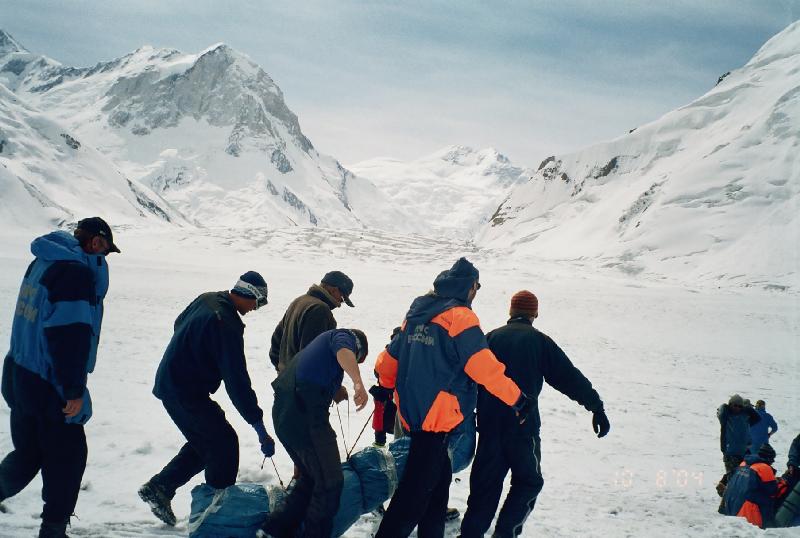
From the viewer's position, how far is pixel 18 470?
3.86 metres

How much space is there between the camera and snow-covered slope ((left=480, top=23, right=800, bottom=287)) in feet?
158

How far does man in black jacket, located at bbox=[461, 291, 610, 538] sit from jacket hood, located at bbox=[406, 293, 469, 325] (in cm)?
82

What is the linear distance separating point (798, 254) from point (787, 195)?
485 inches

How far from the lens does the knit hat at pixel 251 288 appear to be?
4.42 m

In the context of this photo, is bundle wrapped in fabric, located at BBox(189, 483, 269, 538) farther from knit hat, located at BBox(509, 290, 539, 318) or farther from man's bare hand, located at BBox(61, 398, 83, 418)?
knit hat, located at BBox(509, 290, 539, 318)

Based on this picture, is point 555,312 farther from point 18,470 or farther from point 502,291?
point 18,470

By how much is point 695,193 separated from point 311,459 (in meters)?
65.3

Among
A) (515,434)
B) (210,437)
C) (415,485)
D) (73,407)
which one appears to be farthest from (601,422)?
(73,407)

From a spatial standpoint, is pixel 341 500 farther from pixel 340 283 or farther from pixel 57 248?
pixel 57 248

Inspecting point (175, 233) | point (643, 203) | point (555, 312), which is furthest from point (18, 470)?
point (643, 203)

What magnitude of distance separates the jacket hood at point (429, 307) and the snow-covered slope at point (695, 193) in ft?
141

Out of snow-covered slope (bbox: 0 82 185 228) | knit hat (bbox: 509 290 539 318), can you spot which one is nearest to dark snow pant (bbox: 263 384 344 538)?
knit hat (bbox: 509 290 539 318)

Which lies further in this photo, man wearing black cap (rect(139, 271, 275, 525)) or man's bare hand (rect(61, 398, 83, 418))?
man wearing black cap (rect(139, 271, 275, 525))

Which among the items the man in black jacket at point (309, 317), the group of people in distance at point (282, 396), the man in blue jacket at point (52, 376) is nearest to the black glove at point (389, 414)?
the group of people in distance at point (282, 396)
